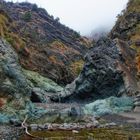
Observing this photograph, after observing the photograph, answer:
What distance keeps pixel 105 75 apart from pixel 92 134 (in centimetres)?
5805

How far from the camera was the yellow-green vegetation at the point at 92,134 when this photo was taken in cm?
3596

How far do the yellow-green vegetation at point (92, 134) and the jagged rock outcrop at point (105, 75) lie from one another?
164ft

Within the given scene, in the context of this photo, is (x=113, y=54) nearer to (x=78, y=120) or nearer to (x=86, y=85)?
(x=86, y=85)

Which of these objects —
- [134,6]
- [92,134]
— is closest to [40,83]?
[134,6]

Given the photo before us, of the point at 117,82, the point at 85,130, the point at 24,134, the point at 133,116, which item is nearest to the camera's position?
the point at 24,134

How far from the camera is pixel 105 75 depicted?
96125mm

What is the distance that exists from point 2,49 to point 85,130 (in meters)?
30.4

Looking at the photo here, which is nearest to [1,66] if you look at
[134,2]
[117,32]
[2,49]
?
[2,49]

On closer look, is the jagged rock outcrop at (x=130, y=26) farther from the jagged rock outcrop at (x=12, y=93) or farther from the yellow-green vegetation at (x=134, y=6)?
the jagged rock outcrop at (x=12, y=93)

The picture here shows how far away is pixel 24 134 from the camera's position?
38.1 metres

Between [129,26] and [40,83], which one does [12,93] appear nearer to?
[40,83]

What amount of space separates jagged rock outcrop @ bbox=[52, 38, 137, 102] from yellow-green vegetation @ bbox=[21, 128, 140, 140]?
50112 mm

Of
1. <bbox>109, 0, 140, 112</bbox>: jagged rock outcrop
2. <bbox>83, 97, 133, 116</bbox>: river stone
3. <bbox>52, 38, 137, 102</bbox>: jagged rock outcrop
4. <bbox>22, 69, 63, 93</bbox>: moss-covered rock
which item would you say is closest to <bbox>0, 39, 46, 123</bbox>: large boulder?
<bbox>83, 97, 133, 116</bbox>: river stone

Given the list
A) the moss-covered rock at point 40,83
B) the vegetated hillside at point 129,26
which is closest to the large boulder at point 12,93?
the moss-covered rock at point 40,83
